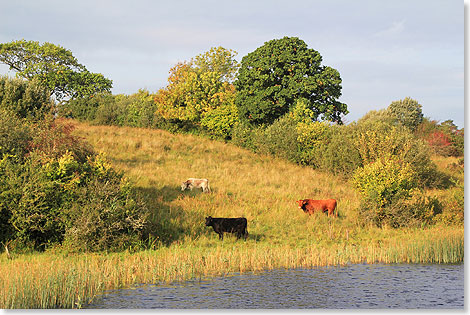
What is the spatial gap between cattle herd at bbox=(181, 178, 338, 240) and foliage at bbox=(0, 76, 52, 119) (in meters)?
14.9

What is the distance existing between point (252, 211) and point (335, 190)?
11.7 meters

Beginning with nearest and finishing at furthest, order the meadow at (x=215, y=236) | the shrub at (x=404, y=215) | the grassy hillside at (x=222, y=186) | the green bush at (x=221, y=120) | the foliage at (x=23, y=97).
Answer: the meadow at (x=215, y=236), the grassy hillside at (x=222, y=186), the shrub at (x=404, y=215), the foliage at (x=23, y=97), the green bush at (x=221, y=120)

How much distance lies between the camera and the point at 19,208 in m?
22.4

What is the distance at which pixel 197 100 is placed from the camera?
70.9 m

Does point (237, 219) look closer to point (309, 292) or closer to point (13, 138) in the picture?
point (309, 292)

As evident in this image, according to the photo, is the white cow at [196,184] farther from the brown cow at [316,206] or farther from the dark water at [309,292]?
the dark water at [309,292]

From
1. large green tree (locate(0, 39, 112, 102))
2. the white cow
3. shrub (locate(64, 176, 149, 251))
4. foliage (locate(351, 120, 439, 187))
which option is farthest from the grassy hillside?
large green tree (locate(0, 39, 112, 102))

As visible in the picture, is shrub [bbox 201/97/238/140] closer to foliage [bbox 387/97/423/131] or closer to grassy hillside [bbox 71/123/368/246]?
grassy hillside [bbox 71/123/368/246]

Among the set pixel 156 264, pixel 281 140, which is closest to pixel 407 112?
pixel 281 140

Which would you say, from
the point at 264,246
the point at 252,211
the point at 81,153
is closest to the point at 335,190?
the point at 252,211

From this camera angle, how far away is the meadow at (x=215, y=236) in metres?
16.5

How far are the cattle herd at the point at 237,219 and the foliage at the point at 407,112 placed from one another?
66736 millimetres

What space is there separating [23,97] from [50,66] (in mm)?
45587

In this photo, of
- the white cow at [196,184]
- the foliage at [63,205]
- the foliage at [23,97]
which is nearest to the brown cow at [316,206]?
the white cow at [196,184]
